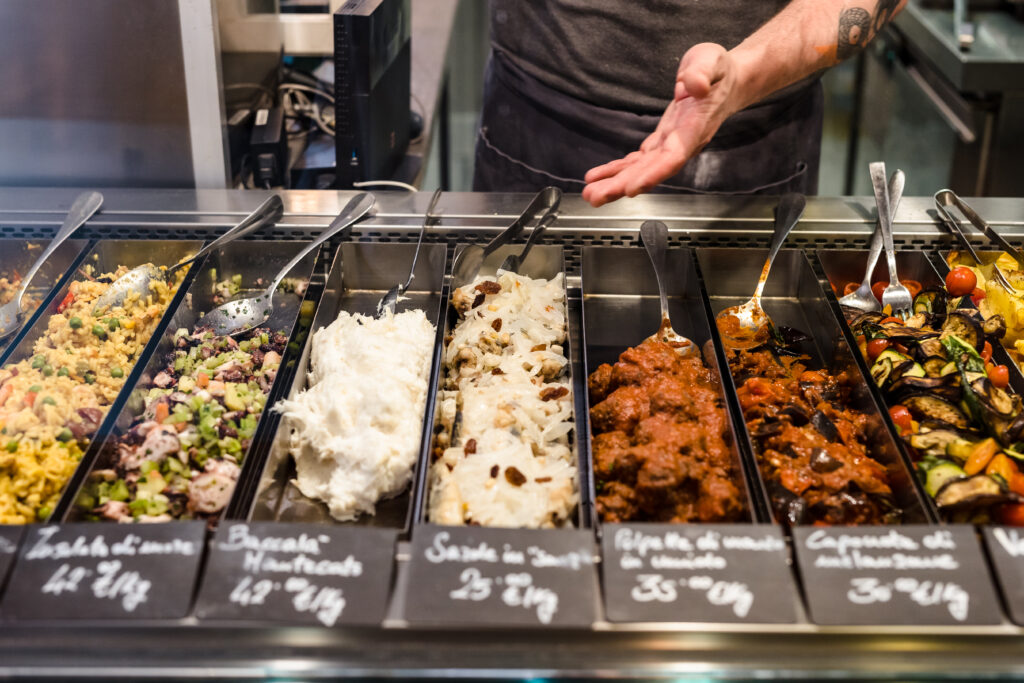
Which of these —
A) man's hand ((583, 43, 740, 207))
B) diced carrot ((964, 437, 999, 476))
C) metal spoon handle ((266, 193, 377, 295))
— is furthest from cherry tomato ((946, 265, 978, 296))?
metal spoon handle ((266, 193, 377, 295))

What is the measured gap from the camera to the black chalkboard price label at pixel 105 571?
4.24 feet

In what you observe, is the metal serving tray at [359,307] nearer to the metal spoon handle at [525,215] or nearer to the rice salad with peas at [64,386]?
the metal spoon handle at [525,215]

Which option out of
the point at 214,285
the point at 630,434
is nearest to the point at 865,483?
the point at 630,434

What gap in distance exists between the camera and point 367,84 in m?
2.69

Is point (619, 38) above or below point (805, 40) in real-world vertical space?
above

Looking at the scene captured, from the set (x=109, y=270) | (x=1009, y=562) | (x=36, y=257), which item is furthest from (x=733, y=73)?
(x=36, y=257)

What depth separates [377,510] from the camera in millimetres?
1729

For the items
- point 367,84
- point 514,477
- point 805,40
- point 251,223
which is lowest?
point 514,477

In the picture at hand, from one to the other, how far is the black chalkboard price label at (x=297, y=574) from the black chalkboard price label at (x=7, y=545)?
0.31 metres

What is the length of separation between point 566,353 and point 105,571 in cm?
107

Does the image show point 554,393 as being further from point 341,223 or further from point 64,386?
point 64,386

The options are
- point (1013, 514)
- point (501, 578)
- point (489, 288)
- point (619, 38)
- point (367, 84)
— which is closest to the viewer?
point (501, 578)

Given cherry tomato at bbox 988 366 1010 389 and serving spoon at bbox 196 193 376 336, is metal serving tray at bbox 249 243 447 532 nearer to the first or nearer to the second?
serving spoon at bbox 196 193 376 336

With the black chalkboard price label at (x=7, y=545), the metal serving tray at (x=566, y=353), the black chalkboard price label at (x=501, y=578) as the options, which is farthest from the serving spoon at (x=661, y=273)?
the black chalkboard price label at (x=7, y=545)
